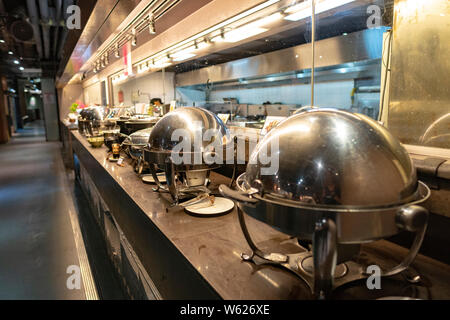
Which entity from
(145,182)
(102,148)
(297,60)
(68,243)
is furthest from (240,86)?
(145,182)

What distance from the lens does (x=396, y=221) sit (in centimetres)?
66

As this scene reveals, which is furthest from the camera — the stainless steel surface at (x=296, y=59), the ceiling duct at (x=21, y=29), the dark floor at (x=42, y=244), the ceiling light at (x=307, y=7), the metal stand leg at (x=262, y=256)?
the ceiling duct at (x=21, y=29)

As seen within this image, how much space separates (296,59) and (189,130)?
3.57 meters

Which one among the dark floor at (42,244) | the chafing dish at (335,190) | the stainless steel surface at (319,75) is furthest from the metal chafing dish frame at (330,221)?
the stainless steel surface at (319,75)

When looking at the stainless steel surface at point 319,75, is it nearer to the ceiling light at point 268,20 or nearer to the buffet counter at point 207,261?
the ceiling light at point 268,20

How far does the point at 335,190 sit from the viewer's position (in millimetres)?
679

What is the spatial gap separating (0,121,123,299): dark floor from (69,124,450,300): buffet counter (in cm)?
89

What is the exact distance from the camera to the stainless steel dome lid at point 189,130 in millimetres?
1466

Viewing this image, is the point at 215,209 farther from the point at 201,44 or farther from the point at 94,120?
the point at 94,120

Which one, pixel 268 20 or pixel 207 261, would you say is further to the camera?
pixel 268 20

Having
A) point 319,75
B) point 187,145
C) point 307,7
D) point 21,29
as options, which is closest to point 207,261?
point 187,145

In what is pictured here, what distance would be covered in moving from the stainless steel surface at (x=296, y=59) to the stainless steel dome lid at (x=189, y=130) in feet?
8.90

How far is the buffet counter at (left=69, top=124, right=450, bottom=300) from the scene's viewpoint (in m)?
0.80

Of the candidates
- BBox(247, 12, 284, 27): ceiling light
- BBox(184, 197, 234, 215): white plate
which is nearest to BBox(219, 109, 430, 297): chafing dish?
BBox(184, 197, 234, 215): white plate
